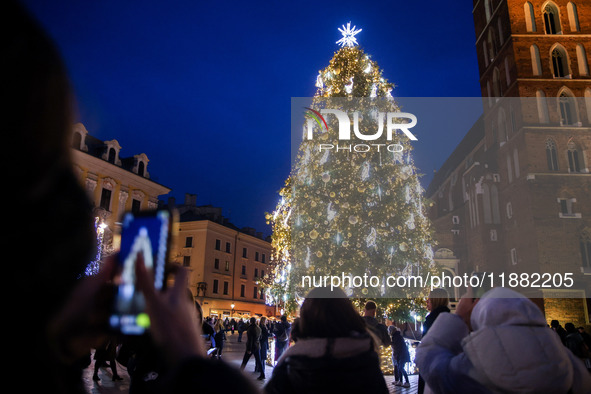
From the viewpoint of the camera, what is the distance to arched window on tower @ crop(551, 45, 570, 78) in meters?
32.7

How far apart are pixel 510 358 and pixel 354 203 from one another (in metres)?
13.1

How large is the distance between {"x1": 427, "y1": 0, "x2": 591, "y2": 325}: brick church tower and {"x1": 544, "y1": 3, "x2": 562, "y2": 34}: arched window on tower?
0.25 feet

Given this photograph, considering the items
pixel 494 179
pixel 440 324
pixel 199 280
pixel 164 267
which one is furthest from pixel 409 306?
pixel 199 280

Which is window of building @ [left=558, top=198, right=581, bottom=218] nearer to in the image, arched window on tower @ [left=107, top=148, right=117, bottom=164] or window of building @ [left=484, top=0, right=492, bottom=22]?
window of building @ [left=484, top=0, right=492, bottom=22]

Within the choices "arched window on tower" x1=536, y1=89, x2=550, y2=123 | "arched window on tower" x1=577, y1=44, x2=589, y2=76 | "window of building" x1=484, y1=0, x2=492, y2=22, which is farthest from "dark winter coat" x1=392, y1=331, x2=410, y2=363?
"window of building" x1=484, y1=0, x2=492, y2=22

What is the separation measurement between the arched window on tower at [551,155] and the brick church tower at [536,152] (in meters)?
0.07

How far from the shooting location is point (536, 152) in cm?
3075

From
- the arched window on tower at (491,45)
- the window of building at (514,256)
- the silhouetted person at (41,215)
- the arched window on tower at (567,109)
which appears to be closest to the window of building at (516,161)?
the arched window on tower at (567,109)

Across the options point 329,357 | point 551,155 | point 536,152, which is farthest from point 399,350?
point 551,155

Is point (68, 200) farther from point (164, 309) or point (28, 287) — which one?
point (164, 309)

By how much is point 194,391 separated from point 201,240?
1869 inches

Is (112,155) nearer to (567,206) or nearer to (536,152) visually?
(536,152)

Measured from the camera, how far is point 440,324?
312cm

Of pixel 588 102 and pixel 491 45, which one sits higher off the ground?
pixel 491 45
